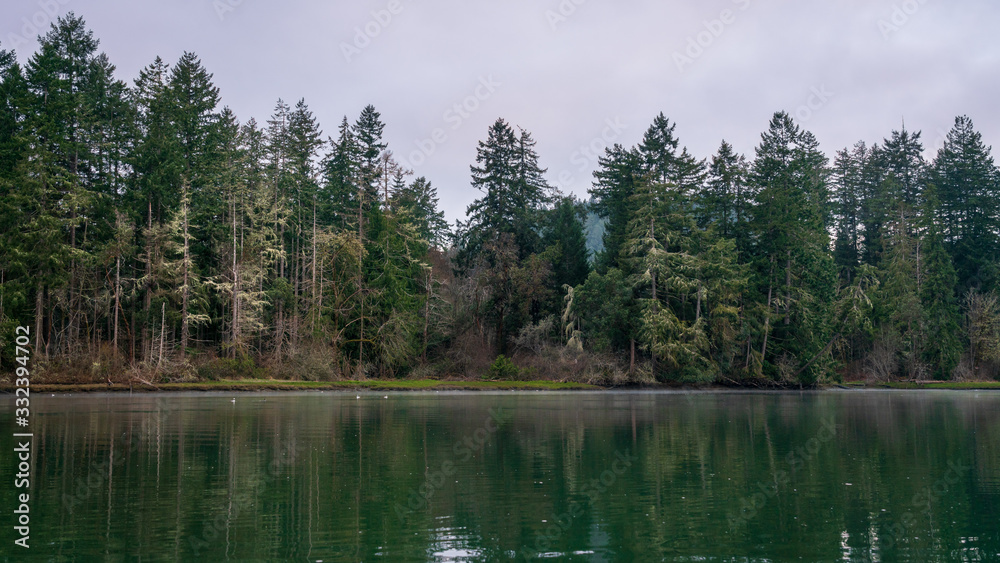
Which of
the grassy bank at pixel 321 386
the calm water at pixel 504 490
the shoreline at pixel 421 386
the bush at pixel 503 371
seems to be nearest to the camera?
the calm water at pixel 504 490

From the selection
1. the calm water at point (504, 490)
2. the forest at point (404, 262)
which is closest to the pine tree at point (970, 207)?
the forest at point (404, 262)

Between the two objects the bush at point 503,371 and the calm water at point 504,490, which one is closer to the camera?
the calm water at point 504,490

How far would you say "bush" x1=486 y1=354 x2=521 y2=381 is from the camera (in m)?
61.0

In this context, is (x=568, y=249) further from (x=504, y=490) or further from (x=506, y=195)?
(x=504, y=490)

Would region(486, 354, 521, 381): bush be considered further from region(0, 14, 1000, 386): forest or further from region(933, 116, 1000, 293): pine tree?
region(933, 116, 1000, 293): pine tree

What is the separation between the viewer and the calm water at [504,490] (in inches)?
455

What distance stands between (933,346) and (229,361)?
58.6 meters

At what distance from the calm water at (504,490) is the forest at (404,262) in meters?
25.9

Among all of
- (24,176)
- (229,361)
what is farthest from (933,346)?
(24,176)

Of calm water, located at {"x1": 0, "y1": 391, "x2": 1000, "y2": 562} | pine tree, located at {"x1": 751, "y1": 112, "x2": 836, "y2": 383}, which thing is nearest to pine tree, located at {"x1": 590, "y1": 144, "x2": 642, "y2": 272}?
pine tree, located at {"x1": 751, "y1": 112, "x2": 836, "y2": 383}

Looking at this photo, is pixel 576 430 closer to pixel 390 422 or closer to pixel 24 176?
pixel 390 422

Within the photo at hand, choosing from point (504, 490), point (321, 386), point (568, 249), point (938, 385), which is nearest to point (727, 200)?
point (568, 249)

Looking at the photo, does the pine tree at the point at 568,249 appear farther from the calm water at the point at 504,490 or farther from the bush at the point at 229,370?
the calm water at the point at 504,490

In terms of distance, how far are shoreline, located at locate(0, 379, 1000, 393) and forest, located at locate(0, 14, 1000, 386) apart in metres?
1.09
